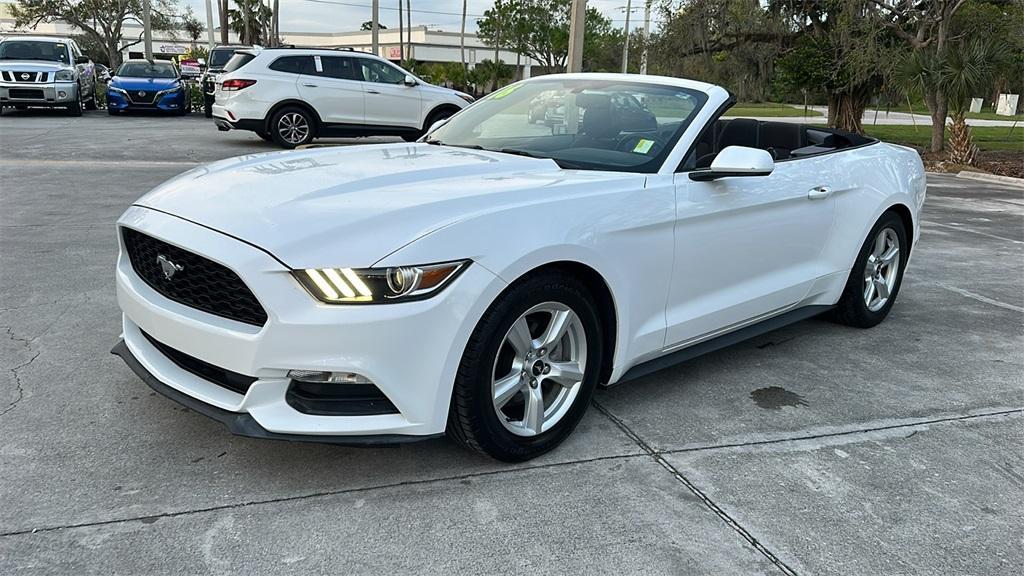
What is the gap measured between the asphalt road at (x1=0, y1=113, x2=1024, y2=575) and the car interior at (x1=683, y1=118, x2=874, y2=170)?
3.97 ft

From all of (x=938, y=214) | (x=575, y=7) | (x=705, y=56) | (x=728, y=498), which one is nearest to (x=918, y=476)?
(x=728, y=498)

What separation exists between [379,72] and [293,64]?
4.89 ft

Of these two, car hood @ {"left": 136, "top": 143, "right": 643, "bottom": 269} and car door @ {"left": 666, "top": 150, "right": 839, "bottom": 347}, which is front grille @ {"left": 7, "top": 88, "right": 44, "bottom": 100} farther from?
car door @ {"left": 666, "top": 150, "right": 839, "bottom": 347}

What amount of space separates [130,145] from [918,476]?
1376 centimetres

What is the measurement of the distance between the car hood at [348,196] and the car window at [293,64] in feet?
34.8

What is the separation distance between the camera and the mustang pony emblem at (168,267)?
9.62 ft

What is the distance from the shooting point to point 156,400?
3627 mm

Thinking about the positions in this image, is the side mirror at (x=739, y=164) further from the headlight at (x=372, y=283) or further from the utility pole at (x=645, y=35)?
the utility pole at (x=645, y=35)

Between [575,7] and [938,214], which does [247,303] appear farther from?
[575,7]

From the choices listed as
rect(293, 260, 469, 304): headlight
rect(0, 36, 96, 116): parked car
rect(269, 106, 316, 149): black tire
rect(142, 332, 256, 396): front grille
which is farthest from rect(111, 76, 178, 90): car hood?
rect(293, 260, 469, 304): headlight

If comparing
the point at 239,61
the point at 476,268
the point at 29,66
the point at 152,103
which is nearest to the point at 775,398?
the point at 476,268

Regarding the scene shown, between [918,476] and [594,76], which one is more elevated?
[594,76]

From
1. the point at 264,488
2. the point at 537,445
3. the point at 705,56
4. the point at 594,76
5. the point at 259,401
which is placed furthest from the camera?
the point at 705,56

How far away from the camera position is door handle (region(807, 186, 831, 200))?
170 inches
